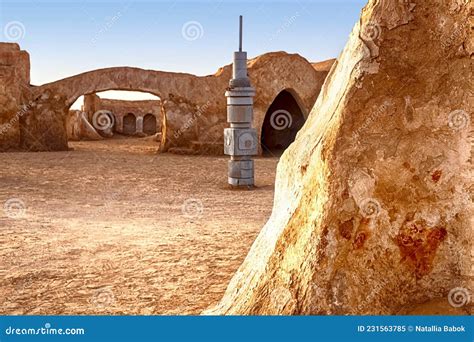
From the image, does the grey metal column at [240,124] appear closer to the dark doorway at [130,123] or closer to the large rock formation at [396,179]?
the large rock formation at [396,179]

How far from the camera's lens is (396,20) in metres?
2.87

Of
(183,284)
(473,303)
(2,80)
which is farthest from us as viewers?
(2,80)

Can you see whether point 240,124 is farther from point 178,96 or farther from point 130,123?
point 130,123

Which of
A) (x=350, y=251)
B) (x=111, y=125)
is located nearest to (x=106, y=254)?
(x=350, y=251)

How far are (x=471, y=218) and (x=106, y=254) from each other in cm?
364

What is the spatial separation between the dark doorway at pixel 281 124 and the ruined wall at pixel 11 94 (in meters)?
7.93

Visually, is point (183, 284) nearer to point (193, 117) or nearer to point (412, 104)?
point (412, 104)

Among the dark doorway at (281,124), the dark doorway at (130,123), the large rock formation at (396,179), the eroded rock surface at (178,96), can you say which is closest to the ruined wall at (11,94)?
the eroded rock surface at (178,96)

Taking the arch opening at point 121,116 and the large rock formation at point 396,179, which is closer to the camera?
the large rock formation at point 396,179

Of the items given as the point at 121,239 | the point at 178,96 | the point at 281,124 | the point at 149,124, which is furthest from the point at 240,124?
the point at 149,124

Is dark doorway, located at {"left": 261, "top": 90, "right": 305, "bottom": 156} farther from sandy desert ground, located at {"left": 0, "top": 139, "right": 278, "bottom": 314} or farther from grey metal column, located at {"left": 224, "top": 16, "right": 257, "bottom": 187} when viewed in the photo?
grey metal column, located at {"left": 224, "top": 16, "right": 257, "bottom": 187}

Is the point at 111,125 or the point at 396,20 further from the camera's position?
the point at 111,125

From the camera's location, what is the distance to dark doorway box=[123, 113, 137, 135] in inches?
1163

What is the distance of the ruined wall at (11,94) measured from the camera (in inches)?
674
